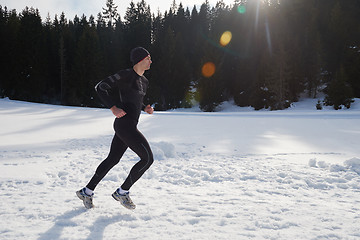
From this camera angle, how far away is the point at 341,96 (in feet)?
89.5

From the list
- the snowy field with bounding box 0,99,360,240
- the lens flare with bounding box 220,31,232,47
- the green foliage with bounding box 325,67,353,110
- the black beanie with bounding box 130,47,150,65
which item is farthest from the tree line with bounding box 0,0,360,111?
the black beanie with bounding box 130,47,150,65

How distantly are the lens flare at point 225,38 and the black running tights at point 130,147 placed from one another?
41.3 metres

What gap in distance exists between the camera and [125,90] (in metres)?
3.23

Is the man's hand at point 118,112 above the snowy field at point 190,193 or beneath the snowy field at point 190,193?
above

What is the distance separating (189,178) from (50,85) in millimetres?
45431

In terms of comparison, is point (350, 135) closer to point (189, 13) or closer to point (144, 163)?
point (144, 163)

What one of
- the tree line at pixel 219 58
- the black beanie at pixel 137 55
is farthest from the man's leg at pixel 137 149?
the tree line at pixel 219 58

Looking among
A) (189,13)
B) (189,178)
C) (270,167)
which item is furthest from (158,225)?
(189,13)

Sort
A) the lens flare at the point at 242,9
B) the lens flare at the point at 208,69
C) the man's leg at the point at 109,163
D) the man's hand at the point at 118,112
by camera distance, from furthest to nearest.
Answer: the lens flare at the point at 242,9 → the lens flare at the point at 208,69 → the man's leg at the point at 109,163 → the man's hand at the point at 118,112

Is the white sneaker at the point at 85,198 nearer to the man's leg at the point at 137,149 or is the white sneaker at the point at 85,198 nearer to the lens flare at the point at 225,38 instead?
the man's leg at the point at 137,149

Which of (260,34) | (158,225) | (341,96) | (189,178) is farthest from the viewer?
(260,34)

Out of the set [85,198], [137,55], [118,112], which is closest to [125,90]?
[118,112]

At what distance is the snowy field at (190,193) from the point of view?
2.75m

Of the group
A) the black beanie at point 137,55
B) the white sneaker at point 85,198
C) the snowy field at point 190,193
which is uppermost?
the black beanie at point 137,55
